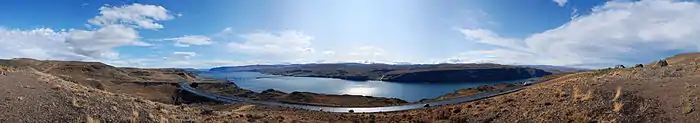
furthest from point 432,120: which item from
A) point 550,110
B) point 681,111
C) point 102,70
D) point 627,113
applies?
point 102,70

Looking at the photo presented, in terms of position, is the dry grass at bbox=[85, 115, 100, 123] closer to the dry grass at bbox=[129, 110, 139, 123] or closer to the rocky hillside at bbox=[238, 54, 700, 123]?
the dry grass at bbox=[129, 110, 139, 123]

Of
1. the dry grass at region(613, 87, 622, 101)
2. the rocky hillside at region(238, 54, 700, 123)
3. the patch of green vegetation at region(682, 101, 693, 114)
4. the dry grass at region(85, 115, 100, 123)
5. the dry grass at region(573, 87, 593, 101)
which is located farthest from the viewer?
the dry grass at region(573, 87, 593, 101)

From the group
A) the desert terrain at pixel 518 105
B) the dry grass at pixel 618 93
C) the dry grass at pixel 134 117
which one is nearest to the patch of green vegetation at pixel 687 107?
the desert terrain at pixel 518 105

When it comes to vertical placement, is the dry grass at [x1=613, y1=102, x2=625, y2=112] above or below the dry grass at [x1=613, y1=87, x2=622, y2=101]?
below

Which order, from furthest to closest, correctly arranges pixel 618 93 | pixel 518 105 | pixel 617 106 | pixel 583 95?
pixel 518 105 → pixel 583 95 → pixel 618 93 → pixel 617 106

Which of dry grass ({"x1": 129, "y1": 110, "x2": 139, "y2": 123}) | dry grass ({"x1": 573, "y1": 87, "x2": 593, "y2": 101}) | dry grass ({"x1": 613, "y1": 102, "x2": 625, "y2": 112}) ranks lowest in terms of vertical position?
dry grass ({"x1": 129, "y1": 110, "x2": 139, "y2": 123})

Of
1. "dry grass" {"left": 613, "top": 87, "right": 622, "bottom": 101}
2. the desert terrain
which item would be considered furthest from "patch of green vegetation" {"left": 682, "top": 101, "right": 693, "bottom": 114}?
"dry grass" {"left": 613, "top": 87, "right": 622, "bottom": 101}

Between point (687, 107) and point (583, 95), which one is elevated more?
point (583, 95)

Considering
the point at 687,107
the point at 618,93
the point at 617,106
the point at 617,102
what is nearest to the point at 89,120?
the point at 617,106

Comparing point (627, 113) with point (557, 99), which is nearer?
point (627, 113)

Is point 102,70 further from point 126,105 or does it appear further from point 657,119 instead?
point 657,119

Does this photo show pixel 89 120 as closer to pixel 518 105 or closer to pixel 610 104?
pixel 518 105
